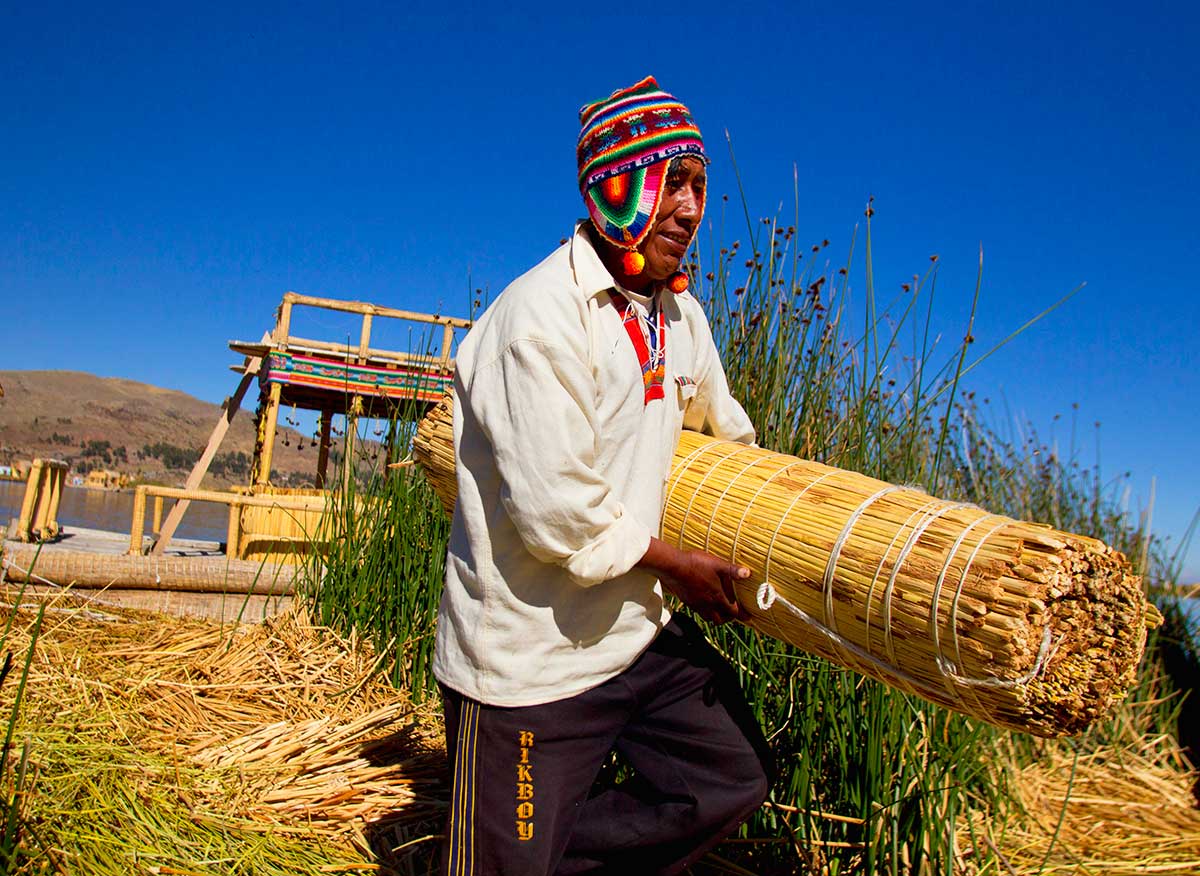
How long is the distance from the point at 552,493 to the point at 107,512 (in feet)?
82.0

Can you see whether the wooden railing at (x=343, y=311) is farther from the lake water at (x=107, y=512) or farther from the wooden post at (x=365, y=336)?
the lake water at (x=107, y=512)

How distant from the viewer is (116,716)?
2.66 metres

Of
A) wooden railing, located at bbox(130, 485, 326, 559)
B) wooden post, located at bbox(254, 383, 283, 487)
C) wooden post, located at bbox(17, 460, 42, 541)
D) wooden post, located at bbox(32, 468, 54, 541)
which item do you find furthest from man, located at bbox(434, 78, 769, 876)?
wooden post, located at bbox(254, 383, 283, 487)

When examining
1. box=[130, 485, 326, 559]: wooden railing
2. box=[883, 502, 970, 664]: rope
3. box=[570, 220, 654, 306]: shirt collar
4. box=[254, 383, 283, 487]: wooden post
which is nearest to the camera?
box=[883, 502, 970, 664]: rope

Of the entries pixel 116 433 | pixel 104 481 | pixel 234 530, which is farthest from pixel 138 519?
pixel 116 433

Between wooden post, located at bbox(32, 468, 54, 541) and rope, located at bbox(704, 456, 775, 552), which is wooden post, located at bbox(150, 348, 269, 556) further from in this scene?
rope, located at bbox(704, 456, 775, 552)

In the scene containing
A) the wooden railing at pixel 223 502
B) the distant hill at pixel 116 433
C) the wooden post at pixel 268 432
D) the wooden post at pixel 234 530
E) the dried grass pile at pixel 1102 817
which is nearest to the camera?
the dried grass pile at pixel 1102 817

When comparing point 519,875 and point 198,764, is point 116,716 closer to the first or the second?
point 198,764

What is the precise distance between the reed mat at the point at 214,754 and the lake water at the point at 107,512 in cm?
1362

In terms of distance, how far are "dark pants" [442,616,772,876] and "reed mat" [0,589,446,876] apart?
649mm

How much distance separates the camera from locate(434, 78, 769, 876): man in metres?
1.55

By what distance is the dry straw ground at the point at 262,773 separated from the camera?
6.84 feet

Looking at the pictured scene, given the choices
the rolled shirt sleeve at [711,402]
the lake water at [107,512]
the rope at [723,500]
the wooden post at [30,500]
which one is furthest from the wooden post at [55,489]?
the rope at [723,500]

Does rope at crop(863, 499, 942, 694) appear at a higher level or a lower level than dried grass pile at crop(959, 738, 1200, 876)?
higher
